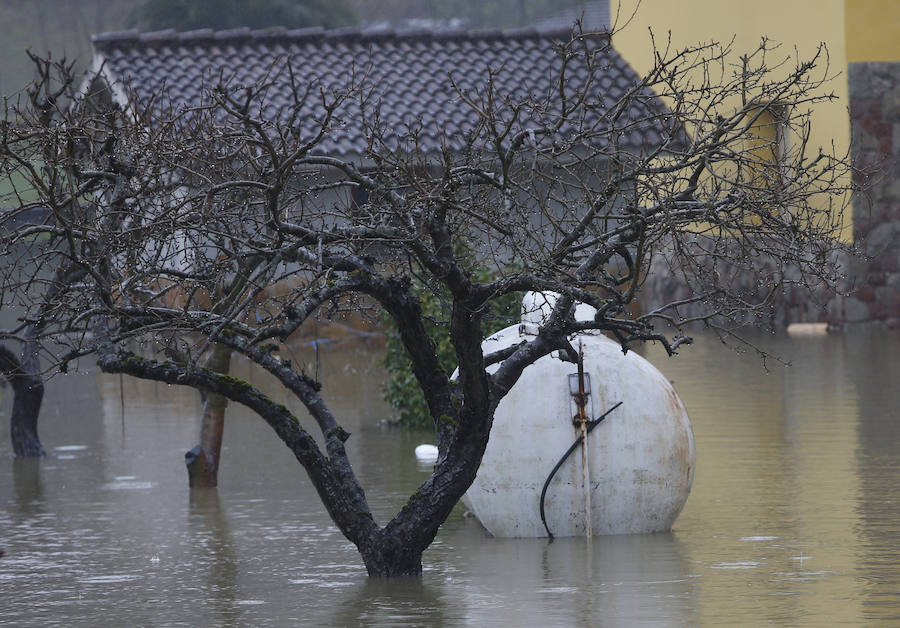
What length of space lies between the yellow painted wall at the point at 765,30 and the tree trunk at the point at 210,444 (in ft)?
41.7

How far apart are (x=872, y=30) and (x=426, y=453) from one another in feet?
51.0

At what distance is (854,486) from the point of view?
11.4 metres

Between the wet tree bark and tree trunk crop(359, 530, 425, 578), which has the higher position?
the wet tree bark

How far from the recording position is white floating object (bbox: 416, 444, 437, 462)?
13.6 meters

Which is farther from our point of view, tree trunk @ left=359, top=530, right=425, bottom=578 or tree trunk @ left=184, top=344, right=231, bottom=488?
tree trunk @ left=184, top=344, right=231, bottom=488

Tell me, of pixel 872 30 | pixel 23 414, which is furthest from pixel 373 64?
pixel 23 414

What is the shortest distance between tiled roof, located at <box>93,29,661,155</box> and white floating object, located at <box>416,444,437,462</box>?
34.8 feet

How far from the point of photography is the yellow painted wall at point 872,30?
25.9m

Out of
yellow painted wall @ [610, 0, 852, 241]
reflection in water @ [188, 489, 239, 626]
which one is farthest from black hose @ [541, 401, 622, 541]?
yellow painted wall @ [610, 0, 852, 241]

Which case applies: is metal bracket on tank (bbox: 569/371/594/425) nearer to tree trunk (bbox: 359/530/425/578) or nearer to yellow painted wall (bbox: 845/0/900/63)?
tree trunk (bbox: 359/530/425/578)

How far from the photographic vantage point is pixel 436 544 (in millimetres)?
10078

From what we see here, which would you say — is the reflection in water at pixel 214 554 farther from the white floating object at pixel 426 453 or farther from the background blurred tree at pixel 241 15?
the background blurred tree at pixel 241 15

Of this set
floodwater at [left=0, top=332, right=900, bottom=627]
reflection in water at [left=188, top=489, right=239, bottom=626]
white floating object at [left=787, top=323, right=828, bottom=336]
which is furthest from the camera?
white floating object at [left=787, top=323, right=828, bottom=336]

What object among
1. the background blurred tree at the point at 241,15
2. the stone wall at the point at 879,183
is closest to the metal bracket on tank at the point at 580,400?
the stone wall at the point at 879,183
